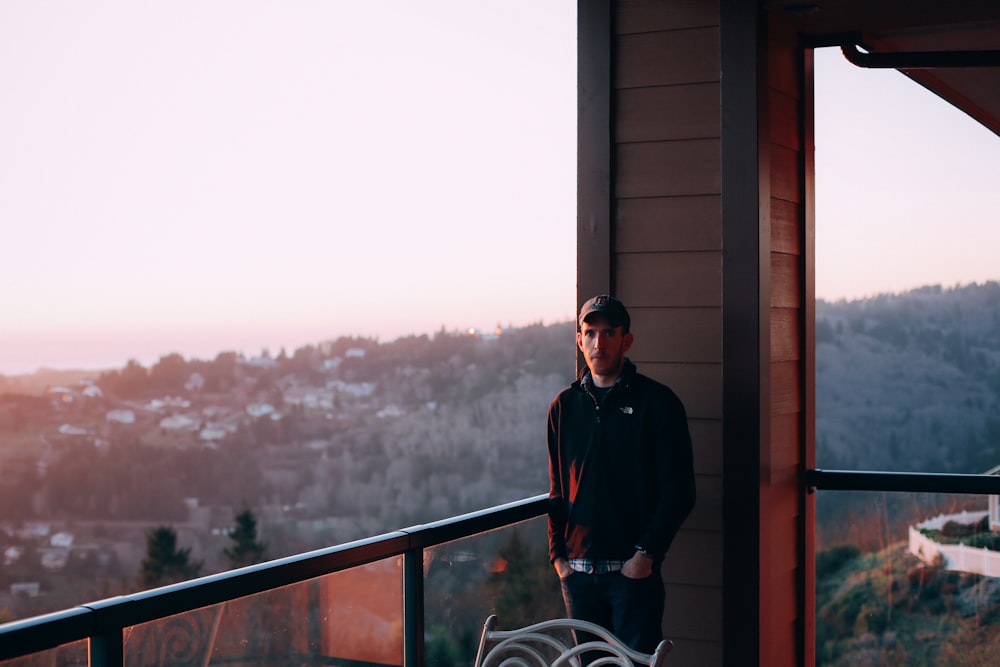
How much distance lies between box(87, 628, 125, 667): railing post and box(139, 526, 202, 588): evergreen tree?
15.9 meters

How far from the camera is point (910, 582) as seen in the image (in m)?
3.57

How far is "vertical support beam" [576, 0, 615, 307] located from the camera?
11.8ft

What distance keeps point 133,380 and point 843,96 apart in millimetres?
14961

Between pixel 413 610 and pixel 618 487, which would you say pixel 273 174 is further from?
pixel 413 610

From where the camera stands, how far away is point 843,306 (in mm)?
6348

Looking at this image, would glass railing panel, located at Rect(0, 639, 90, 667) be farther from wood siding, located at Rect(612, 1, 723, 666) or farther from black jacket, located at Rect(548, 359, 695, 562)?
wood siding, located at Rect(612, 1, 723, 666)

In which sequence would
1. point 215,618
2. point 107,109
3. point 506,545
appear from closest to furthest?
point 215,618
point 506,545
point 107,109

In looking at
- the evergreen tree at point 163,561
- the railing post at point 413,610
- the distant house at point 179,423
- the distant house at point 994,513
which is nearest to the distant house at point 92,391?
the distant house at point 179,423

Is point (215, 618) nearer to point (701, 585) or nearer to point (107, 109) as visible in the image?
point (701, 585)

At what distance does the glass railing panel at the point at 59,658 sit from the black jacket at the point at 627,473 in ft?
5.26

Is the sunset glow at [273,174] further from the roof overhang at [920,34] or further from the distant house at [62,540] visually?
the roof overhang at [920,34]

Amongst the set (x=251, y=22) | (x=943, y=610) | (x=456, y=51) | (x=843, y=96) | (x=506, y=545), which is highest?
(x=251, y=22)

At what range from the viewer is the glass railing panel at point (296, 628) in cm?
183

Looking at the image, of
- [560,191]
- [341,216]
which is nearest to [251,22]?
[341,216]
